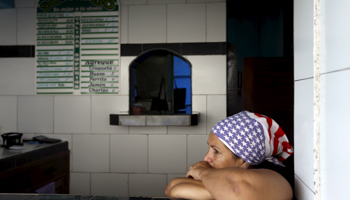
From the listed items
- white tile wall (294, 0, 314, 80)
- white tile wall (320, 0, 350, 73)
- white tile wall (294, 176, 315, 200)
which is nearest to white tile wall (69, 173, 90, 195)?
white tile wall (294, 176, 315, 200)

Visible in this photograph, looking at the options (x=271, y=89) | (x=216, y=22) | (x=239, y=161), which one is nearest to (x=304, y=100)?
(x=239, y=161)

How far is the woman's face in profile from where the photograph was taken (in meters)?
1.12

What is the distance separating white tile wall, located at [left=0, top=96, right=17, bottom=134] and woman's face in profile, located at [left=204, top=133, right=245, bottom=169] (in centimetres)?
259

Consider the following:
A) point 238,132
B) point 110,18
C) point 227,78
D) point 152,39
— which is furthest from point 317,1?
point 110,18

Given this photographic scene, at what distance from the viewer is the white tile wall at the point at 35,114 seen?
293cm

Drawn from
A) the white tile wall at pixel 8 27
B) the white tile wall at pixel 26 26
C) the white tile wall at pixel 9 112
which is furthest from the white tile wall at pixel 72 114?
the white tile wall at pixel 8 27

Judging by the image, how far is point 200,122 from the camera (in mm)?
2760

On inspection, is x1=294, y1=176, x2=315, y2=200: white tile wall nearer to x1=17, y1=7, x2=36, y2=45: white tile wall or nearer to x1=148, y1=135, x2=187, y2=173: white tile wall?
x1=148, y1=135, x2=187, y2=173: white tile wall

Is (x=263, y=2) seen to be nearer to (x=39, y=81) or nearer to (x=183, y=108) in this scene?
(x=183, y=108)

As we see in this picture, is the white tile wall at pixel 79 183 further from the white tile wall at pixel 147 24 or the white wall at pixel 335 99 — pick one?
the white wall at pixel 335 99

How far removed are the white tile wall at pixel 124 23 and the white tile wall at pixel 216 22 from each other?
0.84 meters

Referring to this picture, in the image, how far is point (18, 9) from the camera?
9.65ft

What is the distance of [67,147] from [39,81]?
763mm

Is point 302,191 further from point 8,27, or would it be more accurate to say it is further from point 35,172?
point 8,27
